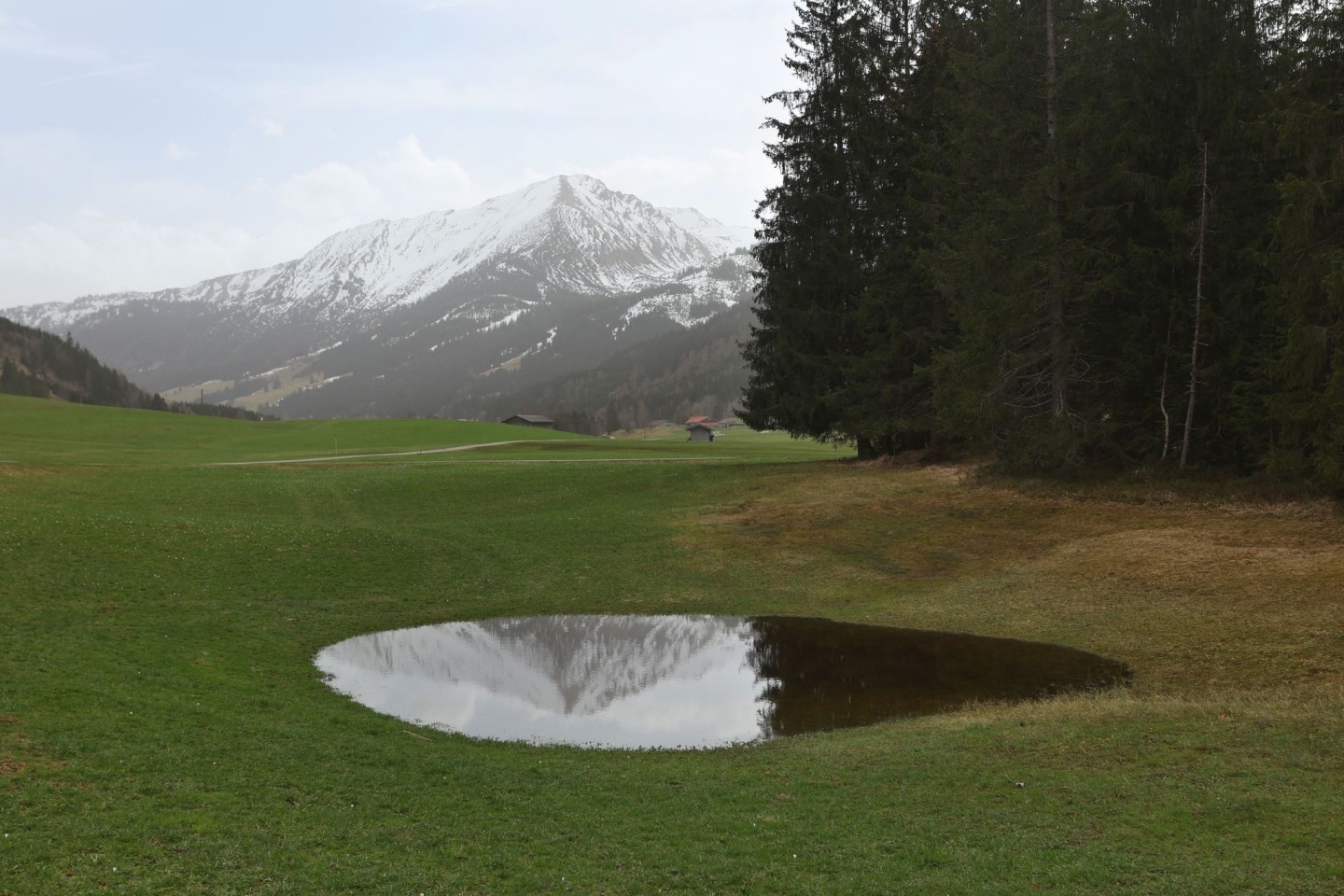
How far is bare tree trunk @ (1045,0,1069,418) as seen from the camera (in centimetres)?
3155

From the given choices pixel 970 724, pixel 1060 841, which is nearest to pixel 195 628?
pixel 970 724

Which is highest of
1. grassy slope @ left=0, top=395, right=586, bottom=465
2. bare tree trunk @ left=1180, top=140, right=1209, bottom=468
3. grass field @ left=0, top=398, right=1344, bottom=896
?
bare tree trunk @ left=1180, top=140, right=1209, bottom=468

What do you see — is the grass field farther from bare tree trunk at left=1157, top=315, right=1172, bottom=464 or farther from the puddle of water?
bare tree trunk at left=1157, top=315, right=1172, bottom=464

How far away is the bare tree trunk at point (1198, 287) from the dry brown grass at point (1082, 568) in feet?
→ 9.04

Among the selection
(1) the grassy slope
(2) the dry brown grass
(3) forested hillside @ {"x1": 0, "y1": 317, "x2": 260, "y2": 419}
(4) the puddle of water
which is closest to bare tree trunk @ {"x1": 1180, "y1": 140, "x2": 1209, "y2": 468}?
(2) the dry brown grass

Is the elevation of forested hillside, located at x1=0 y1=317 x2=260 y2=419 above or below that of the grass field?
above

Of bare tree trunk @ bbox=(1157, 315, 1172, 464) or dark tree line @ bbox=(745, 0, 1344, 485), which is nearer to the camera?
dark tree line @ bbox=(745, 0, 1344, 485)

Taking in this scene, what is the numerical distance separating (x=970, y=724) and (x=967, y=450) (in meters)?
28.4

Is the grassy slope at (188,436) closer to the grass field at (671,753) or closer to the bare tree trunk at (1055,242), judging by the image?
the grass field at (671,753)

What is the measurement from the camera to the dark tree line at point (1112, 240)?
84.7 feet

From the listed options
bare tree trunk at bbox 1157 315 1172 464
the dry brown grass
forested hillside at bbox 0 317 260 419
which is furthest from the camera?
forested hillside at bbox 0 317 260 419

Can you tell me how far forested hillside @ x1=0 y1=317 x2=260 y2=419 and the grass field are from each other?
156m

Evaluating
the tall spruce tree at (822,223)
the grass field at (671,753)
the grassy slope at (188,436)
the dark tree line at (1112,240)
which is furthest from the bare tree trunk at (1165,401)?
the grassy slope at (188,436)

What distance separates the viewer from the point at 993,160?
34750mm
